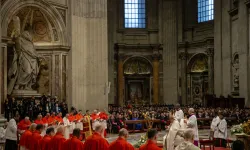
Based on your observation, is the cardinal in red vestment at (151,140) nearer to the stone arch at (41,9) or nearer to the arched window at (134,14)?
the stone arch at (41,9)

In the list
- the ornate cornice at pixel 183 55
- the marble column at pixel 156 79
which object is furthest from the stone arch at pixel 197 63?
the marble column at pixel 156 79

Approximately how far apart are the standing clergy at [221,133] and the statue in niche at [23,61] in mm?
11095

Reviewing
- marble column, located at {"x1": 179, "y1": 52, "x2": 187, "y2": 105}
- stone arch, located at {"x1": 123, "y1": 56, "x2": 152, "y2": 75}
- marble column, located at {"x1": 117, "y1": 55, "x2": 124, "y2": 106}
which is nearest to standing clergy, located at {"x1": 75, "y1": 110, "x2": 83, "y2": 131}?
marble column, located at {"x1": 117, "y1": 55, "x2": 124, "y2": 106}

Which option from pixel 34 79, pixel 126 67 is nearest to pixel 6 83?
pixel 34 79

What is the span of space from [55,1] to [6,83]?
6.20 meters

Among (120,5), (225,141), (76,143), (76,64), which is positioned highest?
(120,5)

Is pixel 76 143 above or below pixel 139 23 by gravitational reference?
below

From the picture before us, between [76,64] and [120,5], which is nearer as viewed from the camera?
[76,64]

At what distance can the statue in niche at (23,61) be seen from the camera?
2370cm

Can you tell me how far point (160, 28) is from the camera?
42.9m

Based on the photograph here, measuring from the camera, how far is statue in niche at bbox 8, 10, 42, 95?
23703mm

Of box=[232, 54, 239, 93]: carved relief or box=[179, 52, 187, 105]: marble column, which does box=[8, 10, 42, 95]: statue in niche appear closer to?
box=[232, 54, 239, 93]: carved relief

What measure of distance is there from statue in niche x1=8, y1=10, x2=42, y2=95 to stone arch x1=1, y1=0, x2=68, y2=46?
59cm

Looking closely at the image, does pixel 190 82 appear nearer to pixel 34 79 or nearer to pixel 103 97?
pixel 103 97
